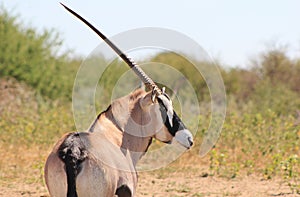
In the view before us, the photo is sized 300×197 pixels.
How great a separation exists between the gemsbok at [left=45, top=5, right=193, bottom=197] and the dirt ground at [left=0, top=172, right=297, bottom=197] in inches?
112

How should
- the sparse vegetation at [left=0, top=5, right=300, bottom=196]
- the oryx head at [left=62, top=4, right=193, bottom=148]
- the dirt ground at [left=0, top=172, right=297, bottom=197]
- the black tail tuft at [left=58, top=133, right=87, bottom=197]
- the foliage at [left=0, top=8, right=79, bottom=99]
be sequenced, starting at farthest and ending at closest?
the foliage at [left=0, top=8, right=79, bottom=99], the sparse vegetation at [left=0, top=5, right=300, bottom=196], the dirt ground at [left=0, top=172, right=297, bottom=197], the oryx head at [left=62, top=4, right=193, bottom=148], the black tail tuft at [left=58, top=133, right=87, bottom=197]

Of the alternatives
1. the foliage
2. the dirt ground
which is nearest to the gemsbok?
the dirt ground

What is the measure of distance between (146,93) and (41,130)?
727 cm

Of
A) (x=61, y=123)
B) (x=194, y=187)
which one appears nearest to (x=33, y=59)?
(x=61, y=123)

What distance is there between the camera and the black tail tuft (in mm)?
4148

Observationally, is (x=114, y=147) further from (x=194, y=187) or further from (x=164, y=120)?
(x=194, y=187)

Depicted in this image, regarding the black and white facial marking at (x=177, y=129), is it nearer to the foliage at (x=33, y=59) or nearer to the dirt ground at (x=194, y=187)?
the dirt ground at (x=194, y=187)

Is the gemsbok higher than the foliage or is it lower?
lower

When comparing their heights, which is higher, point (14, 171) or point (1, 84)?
point (1, 84)

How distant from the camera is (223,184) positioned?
8.72 metres

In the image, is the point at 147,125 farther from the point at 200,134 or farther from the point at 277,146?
the point at 200,134

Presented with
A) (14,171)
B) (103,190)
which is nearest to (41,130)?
(14,171)

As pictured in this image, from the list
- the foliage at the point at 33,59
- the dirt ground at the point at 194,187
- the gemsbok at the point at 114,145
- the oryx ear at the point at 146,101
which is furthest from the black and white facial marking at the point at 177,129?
the foliage at the point at 33,59

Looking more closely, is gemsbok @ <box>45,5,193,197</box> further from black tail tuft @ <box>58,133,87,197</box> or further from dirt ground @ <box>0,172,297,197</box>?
dirt ground @ <box>0,172,297,197</box>
